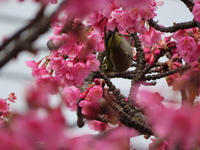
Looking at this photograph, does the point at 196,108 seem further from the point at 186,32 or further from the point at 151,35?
the point at 151,35

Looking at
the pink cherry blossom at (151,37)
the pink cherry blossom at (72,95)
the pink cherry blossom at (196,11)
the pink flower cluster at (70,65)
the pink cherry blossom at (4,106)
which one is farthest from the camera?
the pink cherry blossom at (4,106)

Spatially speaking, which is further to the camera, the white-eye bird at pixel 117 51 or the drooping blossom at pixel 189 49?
the white-eye bird at pixel 117 51

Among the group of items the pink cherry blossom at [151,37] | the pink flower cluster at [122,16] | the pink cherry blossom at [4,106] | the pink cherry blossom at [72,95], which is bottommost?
the pink cherry blossom at [4,106]

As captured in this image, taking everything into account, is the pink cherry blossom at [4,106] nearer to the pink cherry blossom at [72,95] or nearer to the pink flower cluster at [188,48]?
the pink cherry blossom at [72,95]

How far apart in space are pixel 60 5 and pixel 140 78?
72.9 inches

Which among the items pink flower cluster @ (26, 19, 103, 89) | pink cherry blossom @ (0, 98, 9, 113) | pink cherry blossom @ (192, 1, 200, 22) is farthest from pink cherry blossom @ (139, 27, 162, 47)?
pink cherry blossom @ (0, 98, 9, 113)

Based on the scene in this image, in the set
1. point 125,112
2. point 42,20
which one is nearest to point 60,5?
point 42,20

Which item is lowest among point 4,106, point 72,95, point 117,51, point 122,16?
point 4,106

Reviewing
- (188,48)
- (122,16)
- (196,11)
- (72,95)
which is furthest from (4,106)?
(196,11)

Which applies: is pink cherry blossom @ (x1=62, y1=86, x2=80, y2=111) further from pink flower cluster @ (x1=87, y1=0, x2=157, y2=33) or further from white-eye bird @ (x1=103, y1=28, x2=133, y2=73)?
pink flower cluster @ (x1=87, y1=0, x2=157, y2=33)

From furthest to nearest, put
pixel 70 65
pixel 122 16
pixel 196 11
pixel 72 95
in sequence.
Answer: pixel 72 95 < pixel 70 65 < pixel 122 16 < pixel 196 11

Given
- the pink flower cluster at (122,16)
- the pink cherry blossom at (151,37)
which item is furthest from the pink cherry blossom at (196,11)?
the pink cherry blossom at (151,37)

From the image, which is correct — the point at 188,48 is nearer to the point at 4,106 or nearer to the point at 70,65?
the point at 70,65

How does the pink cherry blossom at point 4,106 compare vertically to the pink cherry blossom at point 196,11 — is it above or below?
below
